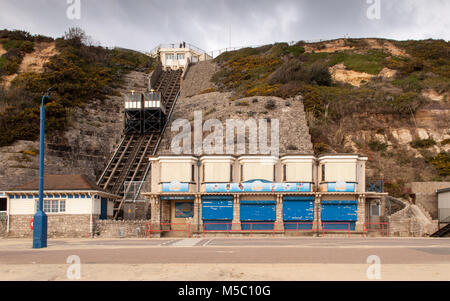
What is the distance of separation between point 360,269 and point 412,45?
94.5 metres

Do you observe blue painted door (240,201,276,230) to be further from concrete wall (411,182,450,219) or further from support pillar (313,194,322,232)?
concrete wall (411,182,450,219)

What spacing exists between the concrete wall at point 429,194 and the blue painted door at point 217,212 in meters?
18.6

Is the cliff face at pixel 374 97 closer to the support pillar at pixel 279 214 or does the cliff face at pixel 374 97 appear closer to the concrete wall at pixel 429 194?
the concrete wall at pixel 429 194

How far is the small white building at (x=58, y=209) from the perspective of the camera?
1387 inches

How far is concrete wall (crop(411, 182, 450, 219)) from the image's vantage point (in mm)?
42688

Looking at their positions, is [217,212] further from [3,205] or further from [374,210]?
[3,205]

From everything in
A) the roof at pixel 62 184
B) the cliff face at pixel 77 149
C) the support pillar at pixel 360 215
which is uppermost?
the cliff face at pixel 77 149

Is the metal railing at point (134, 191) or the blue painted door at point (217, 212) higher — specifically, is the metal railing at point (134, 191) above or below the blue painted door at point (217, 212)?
above

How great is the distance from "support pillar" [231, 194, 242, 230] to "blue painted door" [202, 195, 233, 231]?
0.26 metres

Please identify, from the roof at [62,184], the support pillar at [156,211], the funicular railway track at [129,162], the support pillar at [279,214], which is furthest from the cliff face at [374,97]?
the roof at [62,184]

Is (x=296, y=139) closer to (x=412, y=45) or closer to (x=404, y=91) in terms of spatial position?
(x=404, y=91)

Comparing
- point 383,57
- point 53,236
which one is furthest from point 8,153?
point 383,57

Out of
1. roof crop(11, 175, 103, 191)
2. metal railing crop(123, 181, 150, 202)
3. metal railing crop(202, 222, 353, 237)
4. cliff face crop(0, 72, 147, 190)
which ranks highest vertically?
cliff face crop(0, 72, 147, 190)

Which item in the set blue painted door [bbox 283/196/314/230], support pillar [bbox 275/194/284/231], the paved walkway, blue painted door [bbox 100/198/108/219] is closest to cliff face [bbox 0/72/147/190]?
blue painted door [bbox 100/198/108/219]
